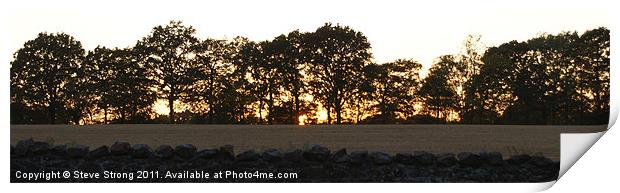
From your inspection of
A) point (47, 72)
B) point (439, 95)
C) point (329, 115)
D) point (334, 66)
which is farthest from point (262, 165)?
point (47, 72)


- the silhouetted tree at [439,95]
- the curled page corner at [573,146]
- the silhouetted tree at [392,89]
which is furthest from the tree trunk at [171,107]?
the curled page corner at [573,146]

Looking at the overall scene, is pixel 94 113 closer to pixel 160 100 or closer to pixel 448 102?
pixel 160 100

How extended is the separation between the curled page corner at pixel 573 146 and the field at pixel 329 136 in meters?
0.09

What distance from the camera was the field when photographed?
16328mm

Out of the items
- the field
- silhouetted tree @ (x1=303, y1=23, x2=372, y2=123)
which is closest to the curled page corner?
the field

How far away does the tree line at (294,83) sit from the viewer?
54.2 ft

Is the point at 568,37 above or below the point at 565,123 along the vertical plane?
above

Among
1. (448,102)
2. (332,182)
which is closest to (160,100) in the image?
(332,182)

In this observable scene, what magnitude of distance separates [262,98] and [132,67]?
63.1 inches

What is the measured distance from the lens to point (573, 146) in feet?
52.7

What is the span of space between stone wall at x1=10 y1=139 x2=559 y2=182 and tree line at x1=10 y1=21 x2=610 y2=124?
0.52 meters

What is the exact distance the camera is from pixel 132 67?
664 inches

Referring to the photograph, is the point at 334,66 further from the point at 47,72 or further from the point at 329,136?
the point at 47,72

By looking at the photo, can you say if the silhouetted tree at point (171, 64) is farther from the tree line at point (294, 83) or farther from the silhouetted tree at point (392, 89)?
the silhouetted tree at point (392, 89)
